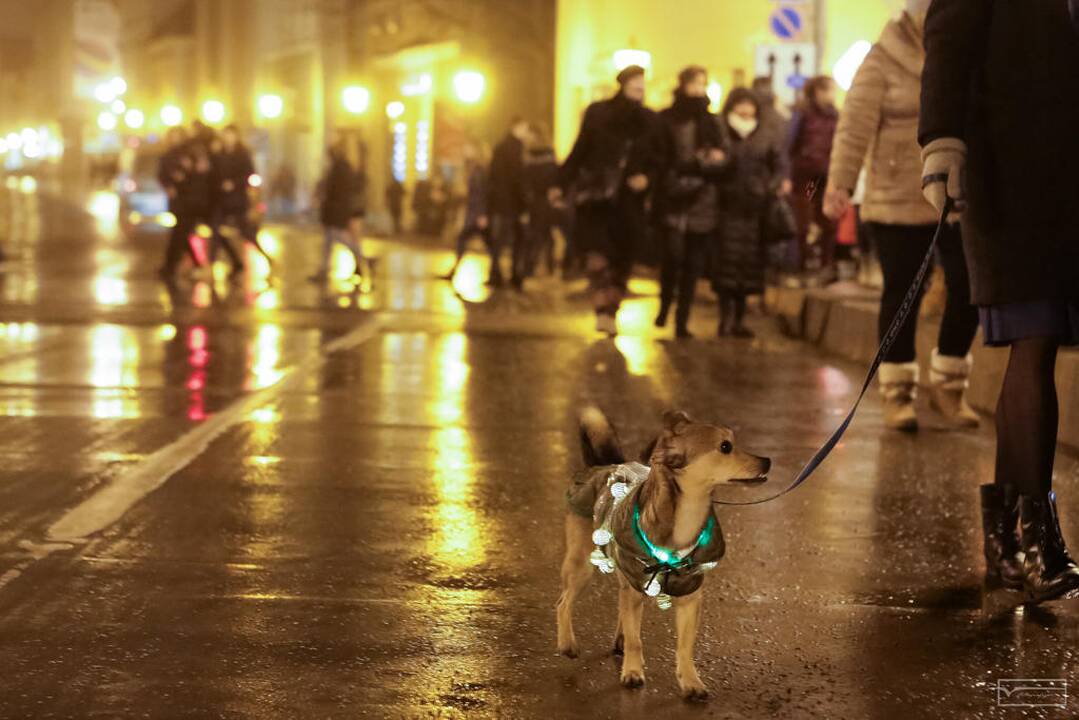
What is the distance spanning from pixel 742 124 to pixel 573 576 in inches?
377

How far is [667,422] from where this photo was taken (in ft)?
12.6

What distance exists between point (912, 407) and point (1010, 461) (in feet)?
10.4

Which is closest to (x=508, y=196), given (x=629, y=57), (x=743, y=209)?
(x=629, y=57)

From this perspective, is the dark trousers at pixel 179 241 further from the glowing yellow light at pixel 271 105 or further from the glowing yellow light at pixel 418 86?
the glowing yellow light at pixel 271 105

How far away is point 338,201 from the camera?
2047 centimetres

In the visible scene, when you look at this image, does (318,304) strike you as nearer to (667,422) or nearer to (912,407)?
(912,407)

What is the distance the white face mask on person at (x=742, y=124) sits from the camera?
13445 mm

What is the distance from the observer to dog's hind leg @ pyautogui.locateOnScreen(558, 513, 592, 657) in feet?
14.1

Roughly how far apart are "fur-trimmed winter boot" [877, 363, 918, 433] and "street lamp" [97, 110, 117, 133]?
4085 inches

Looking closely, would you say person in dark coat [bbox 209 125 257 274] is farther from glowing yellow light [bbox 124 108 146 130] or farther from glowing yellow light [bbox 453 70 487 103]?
glowing yellow light [bbox 124 108 146 130]

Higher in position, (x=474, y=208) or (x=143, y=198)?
(x=474, y=208)

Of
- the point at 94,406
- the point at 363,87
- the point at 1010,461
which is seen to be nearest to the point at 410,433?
the point at 94,406

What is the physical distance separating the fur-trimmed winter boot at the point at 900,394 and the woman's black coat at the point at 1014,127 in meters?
3.09

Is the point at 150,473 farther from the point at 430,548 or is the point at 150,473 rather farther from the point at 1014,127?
the point at 1014,127
